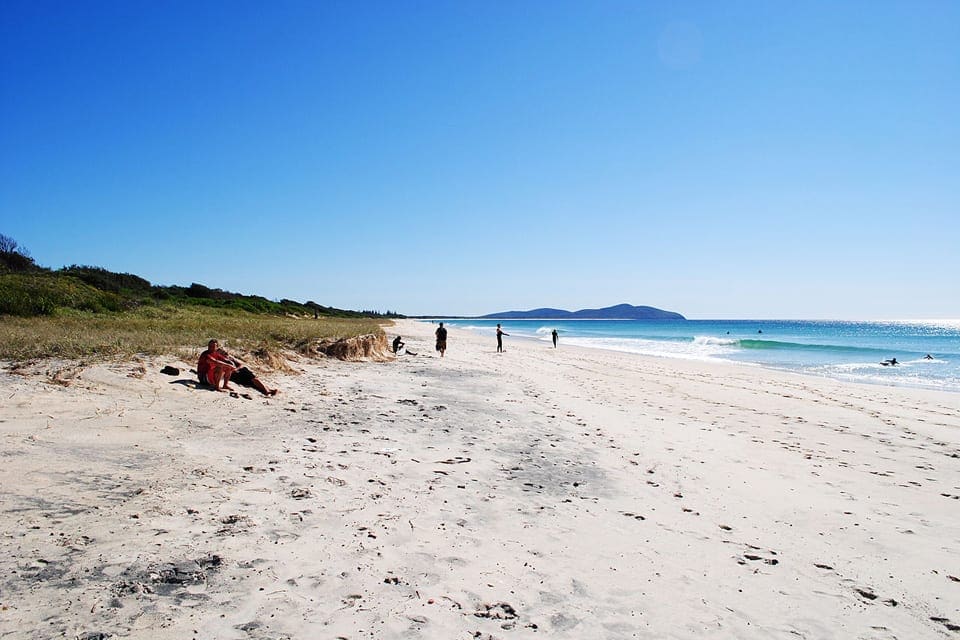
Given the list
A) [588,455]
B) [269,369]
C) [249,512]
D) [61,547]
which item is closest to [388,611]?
[249,512]

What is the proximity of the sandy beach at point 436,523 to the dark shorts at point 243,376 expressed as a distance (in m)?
0.86

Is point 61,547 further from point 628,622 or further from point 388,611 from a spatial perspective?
point 628,622

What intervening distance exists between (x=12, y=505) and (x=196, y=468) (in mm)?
1631

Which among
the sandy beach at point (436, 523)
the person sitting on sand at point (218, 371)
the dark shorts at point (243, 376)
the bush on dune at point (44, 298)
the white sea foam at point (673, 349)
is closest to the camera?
the sandy beach at point (436, 523)

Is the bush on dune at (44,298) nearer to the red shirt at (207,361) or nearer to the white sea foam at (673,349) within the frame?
the red shirt at (207,361)

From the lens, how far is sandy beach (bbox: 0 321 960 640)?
3.38 meters

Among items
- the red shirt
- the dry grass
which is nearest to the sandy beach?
the red shirt

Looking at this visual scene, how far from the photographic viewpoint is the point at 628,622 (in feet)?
11.5

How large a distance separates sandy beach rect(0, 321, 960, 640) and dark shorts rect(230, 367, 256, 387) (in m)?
0.86

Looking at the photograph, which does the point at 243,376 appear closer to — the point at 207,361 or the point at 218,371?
the point at 218,371

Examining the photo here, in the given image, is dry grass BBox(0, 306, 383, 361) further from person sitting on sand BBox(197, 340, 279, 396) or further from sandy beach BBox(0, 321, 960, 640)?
person sitting on sand BBox(197, 340, 279, 396)

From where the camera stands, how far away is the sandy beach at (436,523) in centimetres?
338

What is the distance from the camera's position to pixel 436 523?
15.9 ft

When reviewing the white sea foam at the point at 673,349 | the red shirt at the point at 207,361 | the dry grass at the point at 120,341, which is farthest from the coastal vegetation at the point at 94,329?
the white sea foam at the point at 673,349
